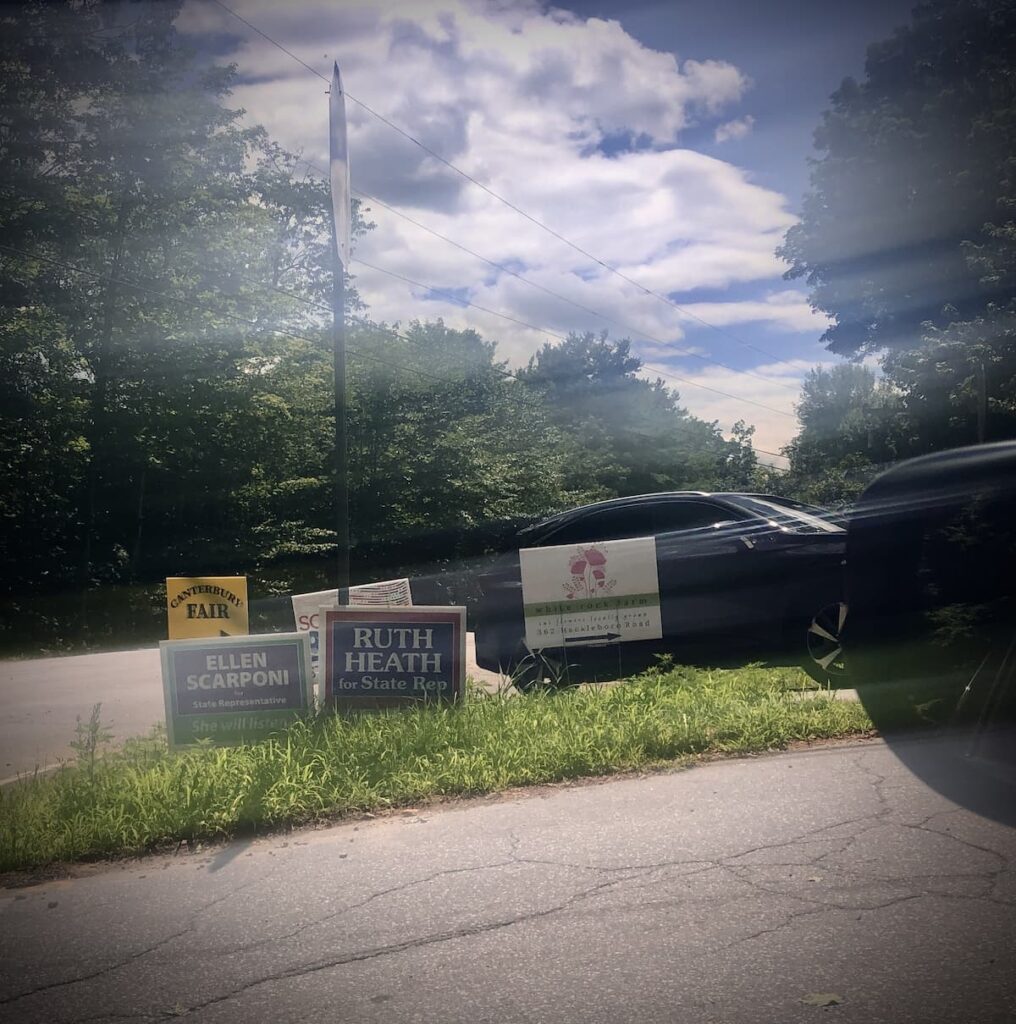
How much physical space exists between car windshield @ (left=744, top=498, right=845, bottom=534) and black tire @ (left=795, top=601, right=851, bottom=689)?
0.70 metres

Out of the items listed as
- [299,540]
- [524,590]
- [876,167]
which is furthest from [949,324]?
[524,590]

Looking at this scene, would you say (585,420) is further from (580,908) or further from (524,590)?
(580,908)

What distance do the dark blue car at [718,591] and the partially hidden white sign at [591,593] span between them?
4.8 inches

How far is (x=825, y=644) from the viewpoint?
23.5ft

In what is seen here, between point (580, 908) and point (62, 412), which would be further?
point (62, 412)

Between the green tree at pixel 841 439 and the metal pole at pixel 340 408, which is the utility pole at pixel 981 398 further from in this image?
the metal pole at pixel 340 408

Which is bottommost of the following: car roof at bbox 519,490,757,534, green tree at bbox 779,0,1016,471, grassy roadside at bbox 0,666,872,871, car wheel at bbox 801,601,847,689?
grassy roadside at bbox 0,666,872,871

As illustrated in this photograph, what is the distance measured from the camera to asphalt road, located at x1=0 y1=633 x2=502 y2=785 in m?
7.51

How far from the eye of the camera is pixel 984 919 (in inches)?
129

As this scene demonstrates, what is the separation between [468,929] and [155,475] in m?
22.2

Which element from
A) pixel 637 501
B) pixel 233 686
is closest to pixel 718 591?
pixel 637 501

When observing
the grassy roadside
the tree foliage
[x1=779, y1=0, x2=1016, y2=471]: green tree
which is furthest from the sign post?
[x1=779, y1=0, x2=1016, y2=471]: green tree

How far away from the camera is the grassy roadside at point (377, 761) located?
15.9 feet

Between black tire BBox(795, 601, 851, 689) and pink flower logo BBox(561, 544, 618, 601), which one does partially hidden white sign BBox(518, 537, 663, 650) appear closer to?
pink flower logo BBox(561, 544, 618, 601)
